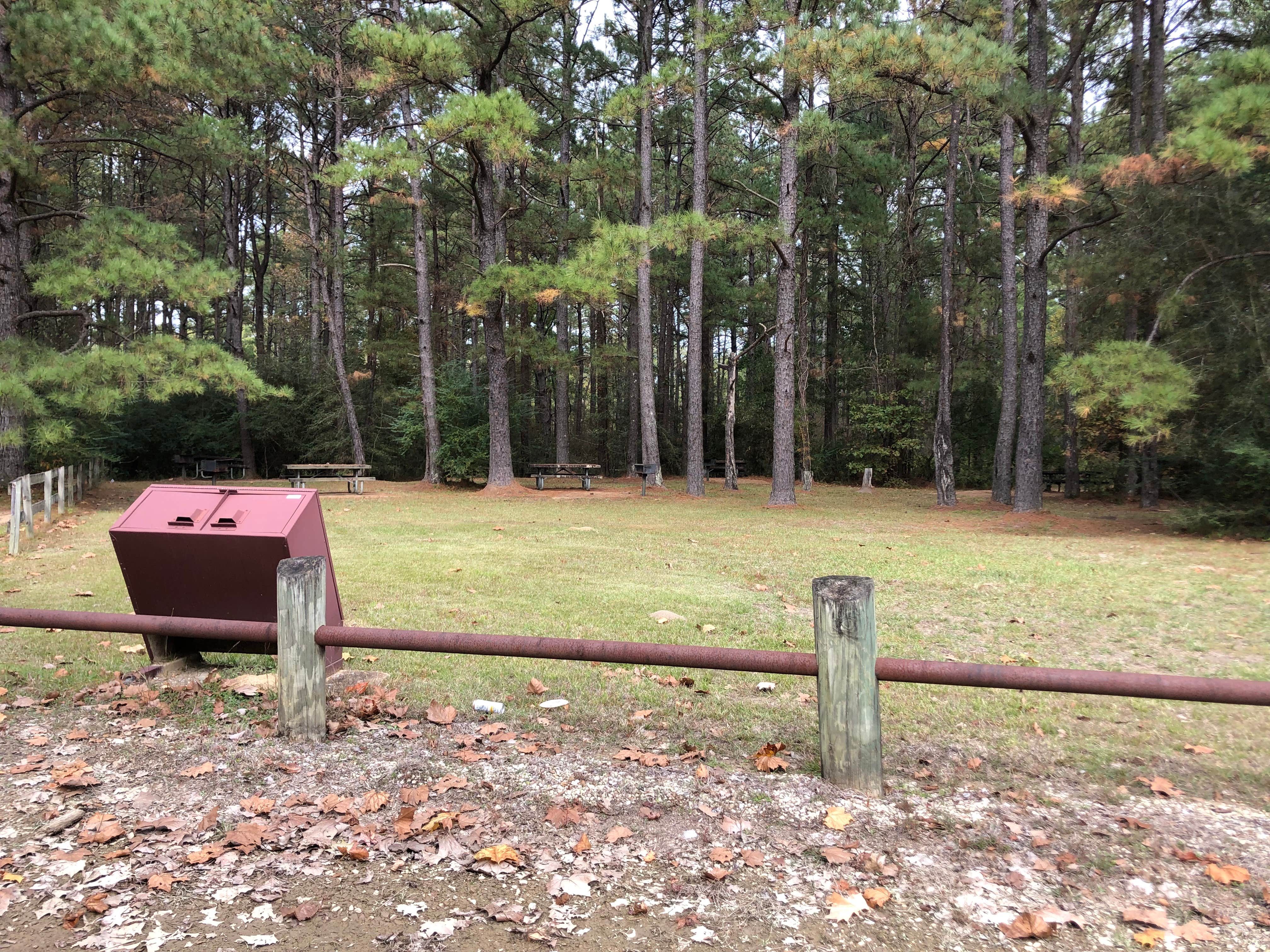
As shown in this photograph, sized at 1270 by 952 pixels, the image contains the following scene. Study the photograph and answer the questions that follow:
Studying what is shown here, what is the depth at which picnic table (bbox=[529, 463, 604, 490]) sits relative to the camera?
2161 cm

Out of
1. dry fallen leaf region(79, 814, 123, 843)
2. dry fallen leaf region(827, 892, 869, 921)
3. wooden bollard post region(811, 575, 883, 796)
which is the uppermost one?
wooden bollard post region(811, 575, 883, 796)

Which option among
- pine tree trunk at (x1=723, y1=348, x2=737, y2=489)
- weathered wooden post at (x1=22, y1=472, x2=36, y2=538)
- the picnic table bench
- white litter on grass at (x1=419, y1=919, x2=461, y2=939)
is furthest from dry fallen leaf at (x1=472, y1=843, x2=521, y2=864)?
the picnic table bench

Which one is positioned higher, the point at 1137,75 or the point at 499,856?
the point at 1137,75

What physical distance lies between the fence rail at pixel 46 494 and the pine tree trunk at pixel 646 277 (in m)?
12.9

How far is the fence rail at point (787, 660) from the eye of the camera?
112 inches

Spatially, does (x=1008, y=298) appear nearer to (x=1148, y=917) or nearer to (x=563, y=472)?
(x=563, y=472)

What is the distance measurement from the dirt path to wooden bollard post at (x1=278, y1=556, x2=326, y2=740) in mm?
135

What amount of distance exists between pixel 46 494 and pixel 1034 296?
62.3ft

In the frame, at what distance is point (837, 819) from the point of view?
2.97m

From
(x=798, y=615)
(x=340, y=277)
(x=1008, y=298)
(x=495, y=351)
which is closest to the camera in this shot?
(x=798, y=615)

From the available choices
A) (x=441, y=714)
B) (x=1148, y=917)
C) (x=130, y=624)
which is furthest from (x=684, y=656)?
(x=130, y=624)

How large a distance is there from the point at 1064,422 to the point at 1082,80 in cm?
952

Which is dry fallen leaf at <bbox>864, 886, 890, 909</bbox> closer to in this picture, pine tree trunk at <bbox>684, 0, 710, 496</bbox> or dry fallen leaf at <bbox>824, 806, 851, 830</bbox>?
dry fallen leaf at <bbox>824, 806, 851, 830</bbox>

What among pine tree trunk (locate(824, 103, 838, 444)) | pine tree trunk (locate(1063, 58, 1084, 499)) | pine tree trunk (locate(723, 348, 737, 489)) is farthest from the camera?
pine tree trunk (locate(824, 103, 838, 444))
